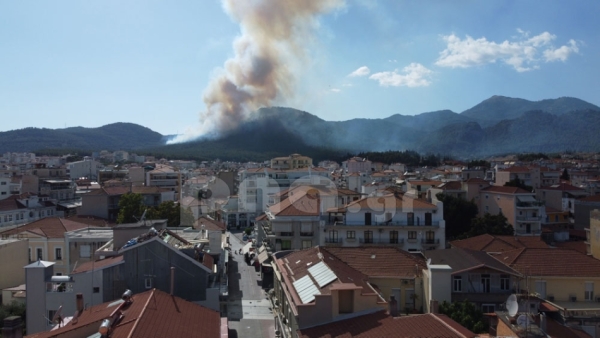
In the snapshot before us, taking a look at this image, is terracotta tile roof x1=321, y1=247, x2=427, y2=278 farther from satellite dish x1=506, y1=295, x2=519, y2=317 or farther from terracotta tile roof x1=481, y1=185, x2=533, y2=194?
terracotta tile roof x1=481, y1=185, x2=533, y2=194

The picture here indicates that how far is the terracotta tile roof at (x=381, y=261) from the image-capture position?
17.8m

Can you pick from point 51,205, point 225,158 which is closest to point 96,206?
point 51,205

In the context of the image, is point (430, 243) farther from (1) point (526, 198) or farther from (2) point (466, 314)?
(1) point (526, 198)

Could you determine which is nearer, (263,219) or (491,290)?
(491,290)

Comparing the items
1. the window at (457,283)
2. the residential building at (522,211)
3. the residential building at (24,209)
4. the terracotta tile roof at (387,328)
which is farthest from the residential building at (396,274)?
the residential building at (24,209)

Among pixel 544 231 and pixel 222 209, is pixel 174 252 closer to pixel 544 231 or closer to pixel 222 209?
pixel 544 231

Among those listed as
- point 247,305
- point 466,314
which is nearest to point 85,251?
point 247,305

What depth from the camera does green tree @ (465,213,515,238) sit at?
37.2m

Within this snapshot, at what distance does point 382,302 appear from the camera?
43.4 feet

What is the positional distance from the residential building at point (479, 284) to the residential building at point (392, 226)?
357 inches

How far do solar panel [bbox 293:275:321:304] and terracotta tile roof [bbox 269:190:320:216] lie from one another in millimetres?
13604

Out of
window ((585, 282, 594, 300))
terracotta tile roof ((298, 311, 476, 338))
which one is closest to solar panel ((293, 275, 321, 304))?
terracotta tile roof ((298, 311, 476, 338))

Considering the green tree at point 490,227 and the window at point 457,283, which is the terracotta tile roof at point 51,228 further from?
the green tree at point 490,227

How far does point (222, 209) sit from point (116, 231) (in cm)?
3949
